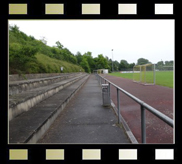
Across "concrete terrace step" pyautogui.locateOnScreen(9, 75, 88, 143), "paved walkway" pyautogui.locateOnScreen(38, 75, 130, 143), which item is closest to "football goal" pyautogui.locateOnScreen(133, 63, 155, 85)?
"paved walkway" pyautogui.locateOnScreen(38, 75, 130, 143)

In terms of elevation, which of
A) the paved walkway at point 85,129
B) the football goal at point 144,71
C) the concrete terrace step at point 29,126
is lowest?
the paved walkway at point 85,129

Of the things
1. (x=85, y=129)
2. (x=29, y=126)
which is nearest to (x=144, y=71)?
(x=85, y=129)

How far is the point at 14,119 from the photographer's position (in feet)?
11.7

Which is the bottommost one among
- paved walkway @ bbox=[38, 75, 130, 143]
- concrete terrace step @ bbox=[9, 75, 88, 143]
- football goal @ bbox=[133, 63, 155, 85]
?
paved walkway @ bbox=[38, 75, 130, 143]

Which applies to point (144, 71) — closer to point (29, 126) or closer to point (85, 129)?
point (85, 129)

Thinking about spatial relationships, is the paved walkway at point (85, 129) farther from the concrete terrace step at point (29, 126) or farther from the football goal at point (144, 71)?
the football goal at point (144, 71)

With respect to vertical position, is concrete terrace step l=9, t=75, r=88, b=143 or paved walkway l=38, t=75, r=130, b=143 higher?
concrete terrace step l=9, t=75, r=88, b=143

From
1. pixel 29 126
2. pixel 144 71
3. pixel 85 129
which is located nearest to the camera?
pixel 29 126

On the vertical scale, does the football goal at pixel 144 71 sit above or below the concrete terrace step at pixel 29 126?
above

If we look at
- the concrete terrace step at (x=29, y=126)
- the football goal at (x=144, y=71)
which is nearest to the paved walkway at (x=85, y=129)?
the concrete terrace step at (x=29, y=126)

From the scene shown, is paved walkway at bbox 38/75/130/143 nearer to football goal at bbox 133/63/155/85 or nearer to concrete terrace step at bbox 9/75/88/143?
concrete terrace step at bbox 9/75/88/143

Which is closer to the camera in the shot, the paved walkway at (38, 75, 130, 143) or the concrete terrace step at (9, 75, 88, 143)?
the concrete terrace step at (9, 75, 88, 143)

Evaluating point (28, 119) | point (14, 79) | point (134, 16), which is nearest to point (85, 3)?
point (134, 16)
